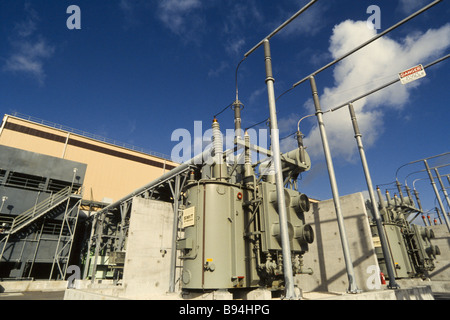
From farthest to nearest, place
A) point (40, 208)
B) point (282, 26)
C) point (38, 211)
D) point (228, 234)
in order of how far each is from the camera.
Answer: point (40, 208), point (38, 211), point (228, 234), point (282, 26)

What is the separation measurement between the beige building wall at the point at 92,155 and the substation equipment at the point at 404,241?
1192 inches

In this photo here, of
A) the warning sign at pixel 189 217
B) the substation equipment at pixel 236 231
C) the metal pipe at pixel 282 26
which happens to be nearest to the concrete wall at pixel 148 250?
the substation equipment at pixel 236 231

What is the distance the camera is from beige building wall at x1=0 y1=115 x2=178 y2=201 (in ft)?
99.4

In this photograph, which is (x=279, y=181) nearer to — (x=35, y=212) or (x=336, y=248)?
(x=336, y=248)

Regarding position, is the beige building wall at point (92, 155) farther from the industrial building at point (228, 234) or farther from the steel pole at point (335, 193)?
the steel pole at point (335, 193)

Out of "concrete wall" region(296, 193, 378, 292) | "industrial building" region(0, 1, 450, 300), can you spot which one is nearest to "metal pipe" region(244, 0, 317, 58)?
"industrial building" region(0, 1, 450, 300)

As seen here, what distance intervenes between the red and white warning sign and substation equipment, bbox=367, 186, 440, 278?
7.93m

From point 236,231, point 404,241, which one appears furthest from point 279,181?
point 404,241

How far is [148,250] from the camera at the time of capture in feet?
46.9

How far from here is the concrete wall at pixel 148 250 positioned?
530 inches

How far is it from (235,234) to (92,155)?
1229 inches

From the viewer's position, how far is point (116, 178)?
35438mm

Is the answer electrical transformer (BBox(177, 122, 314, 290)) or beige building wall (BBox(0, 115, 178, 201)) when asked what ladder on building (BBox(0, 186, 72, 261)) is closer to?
beige building wall (BBox(0, 115, 178, 201))
